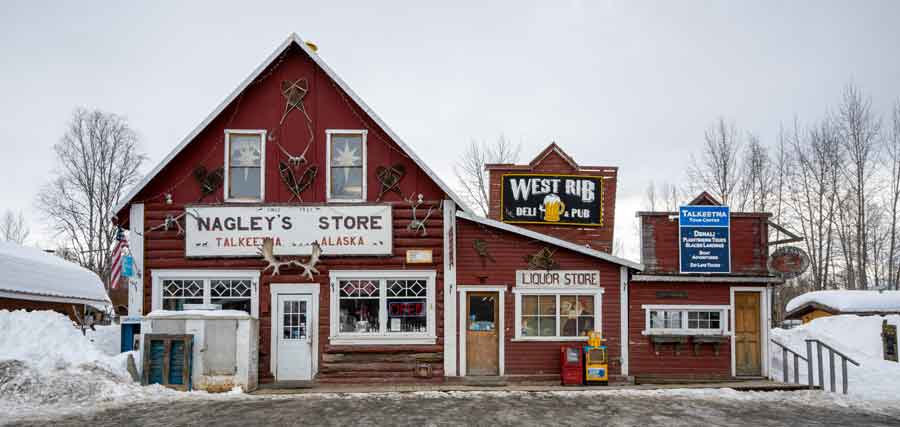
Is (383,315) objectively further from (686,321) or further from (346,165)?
(686,321)

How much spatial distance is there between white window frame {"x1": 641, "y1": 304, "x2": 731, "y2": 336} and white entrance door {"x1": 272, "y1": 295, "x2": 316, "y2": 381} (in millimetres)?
7482

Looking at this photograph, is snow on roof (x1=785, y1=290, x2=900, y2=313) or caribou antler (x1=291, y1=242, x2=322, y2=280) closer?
caribou antler (x1=291, y1=242, x2=322, y2=280)

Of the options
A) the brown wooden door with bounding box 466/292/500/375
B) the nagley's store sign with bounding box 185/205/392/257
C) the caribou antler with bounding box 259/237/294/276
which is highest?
the nagley's store sign with bounding box 185/205/392/257

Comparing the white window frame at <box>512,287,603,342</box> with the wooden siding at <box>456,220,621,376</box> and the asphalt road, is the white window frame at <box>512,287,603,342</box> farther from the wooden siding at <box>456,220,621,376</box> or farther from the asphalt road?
the asphalt road

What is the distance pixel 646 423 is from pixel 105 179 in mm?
31610

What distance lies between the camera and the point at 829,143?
31734mm

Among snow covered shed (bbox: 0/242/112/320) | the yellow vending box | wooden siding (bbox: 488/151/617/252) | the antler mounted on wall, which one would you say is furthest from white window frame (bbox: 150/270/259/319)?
snow covered shed (bbox: 0/242/112/320)

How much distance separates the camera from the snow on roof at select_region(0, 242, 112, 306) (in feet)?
67.2

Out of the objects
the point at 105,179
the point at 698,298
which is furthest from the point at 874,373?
the point at 105,179

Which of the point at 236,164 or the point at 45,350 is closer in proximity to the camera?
the point at 45,350

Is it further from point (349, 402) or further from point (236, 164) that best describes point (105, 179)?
point (349, 402)

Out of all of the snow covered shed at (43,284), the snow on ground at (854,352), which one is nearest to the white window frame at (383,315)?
the snow on ground at (854,352)

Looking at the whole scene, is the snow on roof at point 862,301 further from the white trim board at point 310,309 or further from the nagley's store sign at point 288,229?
the white trim board at point 310,309

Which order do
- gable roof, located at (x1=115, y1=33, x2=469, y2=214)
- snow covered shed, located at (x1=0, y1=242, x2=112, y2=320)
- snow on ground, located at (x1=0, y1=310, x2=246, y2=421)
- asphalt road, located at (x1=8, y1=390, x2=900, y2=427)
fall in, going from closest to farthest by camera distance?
asphalt road, located at (x1=8, y1=390, x2=900, y2=427), snow on ground, located at (x1=0, y1=310, x2=246, y2=421), gable roof, located at (x1=115, y1=33, x2=469, y2=214), snow covered shed, located at (x1=0, y1=242, x2=112, y2=320)
